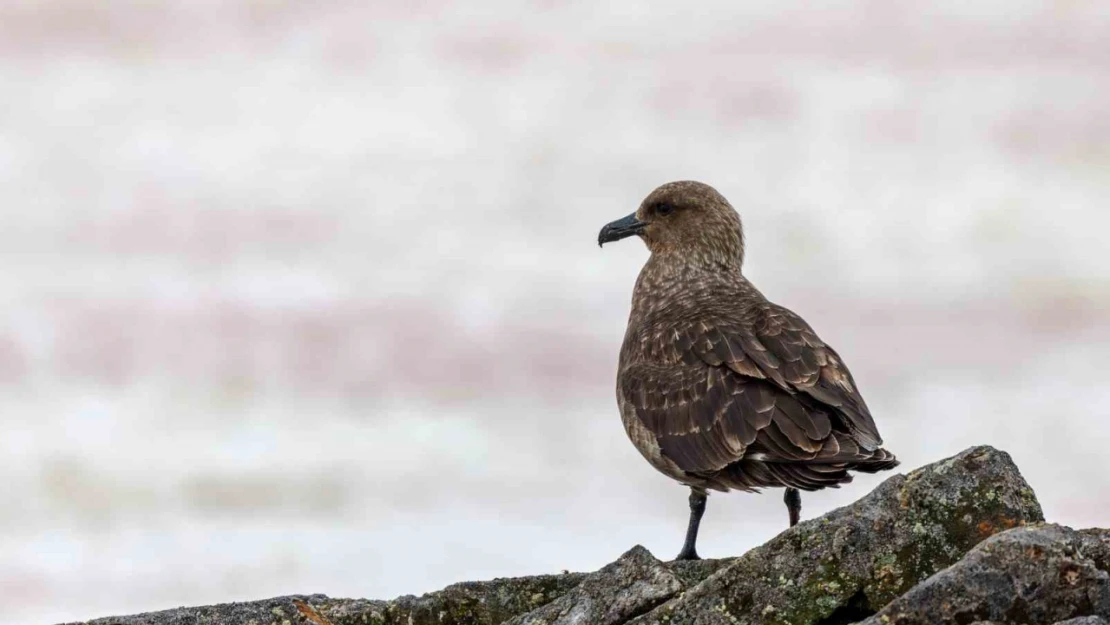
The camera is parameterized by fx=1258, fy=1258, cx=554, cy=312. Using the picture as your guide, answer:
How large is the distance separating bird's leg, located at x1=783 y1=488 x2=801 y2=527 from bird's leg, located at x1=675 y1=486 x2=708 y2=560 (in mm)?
574

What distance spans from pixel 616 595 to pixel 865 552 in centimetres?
109

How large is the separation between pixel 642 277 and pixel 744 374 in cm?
272

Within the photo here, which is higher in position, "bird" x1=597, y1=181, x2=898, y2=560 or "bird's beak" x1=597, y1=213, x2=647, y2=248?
"bird's beak" x1=597, y1=213, x2=647, y2=248

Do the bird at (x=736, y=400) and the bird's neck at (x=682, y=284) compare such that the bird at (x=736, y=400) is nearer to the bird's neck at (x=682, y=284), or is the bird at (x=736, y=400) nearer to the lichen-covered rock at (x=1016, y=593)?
the bird's neck at (x=682, y=284)

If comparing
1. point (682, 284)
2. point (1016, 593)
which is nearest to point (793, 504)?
point (682, 284)

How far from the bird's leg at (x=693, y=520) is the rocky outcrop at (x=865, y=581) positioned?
279 cm

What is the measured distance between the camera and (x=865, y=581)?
475cm

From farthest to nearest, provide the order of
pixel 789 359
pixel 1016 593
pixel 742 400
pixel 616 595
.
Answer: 1. pixel 789 359
2. pixel 742 400
3. pixel 616 595
4. pixel 1016 593

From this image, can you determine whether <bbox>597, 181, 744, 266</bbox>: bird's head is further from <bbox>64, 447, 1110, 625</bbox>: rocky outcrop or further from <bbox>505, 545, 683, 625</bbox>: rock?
<bbox>505, 545, 683, 625</bbox>: rock

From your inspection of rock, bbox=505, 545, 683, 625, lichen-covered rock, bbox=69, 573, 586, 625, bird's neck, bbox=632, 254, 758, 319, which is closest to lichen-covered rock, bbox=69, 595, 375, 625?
lichen-covered rock, bbox=69, 573, 586, 625

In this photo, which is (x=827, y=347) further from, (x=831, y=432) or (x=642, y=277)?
(x=642, y=277)

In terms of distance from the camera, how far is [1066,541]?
4242 mm

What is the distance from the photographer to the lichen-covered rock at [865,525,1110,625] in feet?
13.5

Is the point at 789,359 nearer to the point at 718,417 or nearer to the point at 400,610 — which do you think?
the point at 718,417
